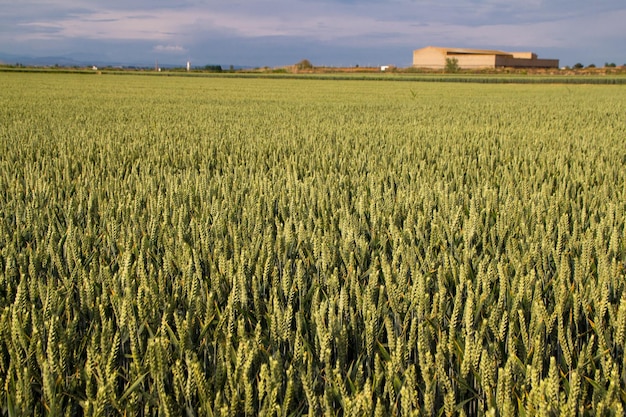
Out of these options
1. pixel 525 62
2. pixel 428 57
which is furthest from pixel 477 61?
pixel 428 57

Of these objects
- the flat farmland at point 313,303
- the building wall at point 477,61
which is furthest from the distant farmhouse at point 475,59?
the flat farmland at point 313,303

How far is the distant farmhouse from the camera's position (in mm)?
85688

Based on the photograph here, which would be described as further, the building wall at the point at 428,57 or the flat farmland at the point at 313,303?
the building wall at the point at 428,57

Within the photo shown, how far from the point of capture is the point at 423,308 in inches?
56.6

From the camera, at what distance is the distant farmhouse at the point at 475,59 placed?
281 ft

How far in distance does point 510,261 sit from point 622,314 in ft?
2.02

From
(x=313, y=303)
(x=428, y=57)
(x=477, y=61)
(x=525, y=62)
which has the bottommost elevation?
(x=313, y=303)

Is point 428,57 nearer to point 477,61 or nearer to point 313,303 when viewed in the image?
point 477,61

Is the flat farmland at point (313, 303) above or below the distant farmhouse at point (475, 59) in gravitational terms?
below

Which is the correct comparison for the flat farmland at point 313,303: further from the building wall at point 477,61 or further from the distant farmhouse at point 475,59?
the building wall at point 477,61

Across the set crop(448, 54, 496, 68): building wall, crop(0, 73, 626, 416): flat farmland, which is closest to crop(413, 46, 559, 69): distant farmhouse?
crop(448, 54, 496, 68): building wall

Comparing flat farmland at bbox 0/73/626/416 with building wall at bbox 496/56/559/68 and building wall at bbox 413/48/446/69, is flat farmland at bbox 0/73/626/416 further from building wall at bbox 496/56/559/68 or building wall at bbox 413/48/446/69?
building wall at bbox 413/48/446/69

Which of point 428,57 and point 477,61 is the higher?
point 428,57

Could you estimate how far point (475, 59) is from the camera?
86750 mm
